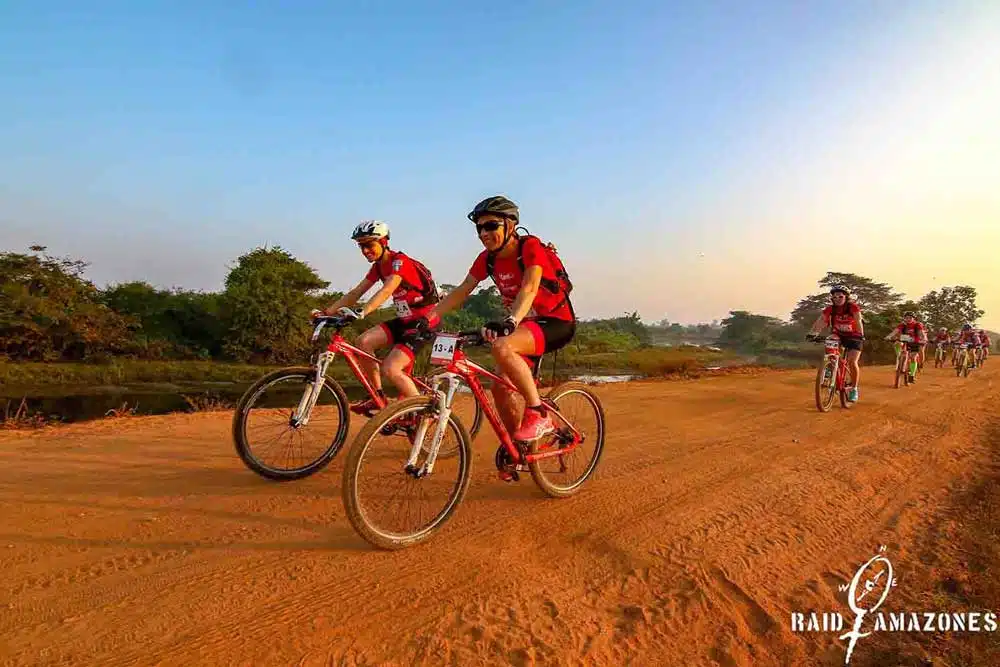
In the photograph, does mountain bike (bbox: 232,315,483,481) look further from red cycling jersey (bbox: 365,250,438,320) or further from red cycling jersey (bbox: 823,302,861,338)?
red cycling jersey (bbox: 823,302,861,338)

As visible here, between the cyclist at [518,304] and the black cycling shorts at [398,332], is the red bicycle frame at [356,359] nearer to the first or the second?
the black cycling shorts at [398,332]

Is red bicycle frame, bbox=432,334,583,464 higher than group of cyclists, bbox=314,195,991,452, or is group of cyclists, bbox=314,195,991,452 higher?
group of cyclists, bbox=314,195,991,452

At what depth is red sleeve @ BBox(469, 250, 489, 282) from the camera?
4.15m

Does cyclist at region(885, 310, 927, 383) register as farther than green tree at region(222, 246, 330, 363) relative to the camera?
No

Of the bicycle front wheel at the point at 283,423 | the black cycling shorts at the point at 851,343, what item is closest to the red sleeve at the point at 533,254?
the bicycle front wheel at the point at 283,423

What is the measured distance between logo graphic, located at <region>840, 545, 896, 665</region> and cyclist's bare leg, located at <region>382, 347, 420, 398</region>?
3.36m

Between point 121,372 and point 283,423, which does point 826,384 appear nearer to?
point 283,423

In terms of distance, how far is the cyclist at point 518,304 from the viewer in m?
3.71

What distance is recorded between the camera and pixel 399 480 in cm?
340

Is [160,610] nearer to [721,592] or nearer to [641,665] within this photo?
[641,665]

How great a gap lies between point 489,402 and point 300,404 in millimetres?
1650

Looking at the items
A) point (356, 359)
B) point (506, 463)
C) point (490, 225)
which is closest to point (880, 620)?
point (506, 463)

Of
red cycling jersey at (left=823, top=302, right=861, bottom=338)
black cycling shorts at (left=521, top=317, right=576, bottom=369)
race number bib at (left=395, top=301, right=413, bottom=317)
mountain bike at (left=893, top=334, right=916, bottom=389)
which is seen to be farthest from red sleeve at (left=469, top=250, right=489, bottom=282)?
mountain bike at (left=893, top=334, right=916, bottom=389)

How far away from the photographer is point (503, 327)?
134 inches
